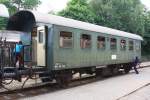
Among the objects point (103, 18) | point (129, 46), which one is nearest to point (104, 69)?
point (129, 46)

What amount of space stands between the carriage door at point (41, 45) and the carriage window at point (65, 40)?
77 centimetres

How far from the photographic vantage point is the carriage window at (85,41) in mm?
17656

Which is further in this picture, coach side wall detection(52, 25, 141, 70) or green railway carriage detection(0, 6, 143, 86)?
coach side wall detection(52, 25, 141, 70)

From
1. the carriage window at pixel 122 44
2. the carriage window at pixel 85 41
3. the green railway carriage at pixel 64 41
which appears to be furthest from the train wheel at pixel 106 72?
the carriage window at pixel 85 41

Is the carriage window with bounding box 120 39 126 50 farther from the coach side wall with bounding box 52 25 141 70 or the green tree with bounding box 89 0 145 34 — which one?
the green tree with bounding box 89 0 145 34

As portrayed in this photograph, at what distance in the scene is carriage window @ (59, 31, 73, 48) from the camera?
51.0ft

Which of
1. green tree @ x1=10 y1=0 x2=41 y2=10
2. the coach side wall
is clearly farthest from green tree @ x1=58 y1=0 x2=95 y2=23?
the coach side wall

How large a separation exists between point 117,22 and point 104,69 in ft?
75.0

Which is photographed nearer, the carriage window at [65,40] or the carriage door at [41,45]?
the carriage door at [41,45]

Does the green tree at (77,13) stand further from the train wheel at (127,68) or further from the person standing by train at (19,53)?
the person standing by train at (19,53)

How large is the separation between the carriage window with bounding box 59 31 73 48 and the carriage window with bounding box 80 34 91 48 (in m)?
1.27

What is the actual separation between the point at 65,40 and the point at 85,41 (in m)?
2.39

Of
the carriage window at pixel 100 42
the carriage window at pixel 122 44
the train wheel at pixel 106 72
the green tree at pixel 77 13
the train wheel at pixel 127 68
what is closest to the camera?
the carriage window at pixel 100 42

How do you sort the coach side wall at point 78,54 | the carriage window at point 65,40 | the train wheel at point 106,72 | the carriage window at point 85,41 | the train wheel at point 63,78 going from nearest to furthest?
the coach side wall at point 78,54 < the carriage window at point 65,40 < the train wheel at point 63,78 < the carriage window at point 85,41 < the train wheel at point 106,72
